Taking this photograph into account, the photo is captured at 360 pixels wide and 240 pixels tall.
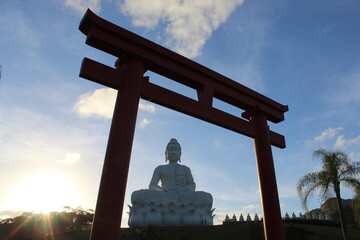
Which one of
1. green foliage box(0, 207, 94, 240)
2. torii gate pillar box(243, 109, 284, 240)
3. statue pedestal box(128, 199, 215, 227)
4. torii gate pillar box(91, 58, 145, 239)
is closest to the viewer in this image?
torii gate pillar box(91, 58, 145, 239)

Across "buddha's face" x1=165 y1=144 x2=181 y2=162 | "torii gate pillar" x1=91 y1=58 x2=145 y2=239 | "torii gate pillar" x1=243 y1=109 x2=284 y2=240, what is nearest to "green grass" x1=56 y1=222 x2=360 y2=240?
"buddha's face" x1=165 y1=144 x2=181 y2=162

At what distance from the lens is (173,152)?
15812 mm

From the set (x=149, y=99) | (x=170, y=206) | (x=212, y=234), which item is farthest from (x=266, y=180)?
(x=170, y=206)

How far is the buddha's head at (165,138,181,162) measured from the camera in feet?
51.7

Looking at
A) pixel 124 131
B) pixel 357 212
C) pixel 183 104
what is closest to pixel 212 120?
pixel 183 104

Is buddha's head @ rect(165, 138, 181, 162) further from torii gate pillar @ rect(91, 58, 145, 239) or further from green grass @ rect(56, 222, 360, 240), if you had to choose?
torii gate pillar @ rect(91, 58, 145, 239)

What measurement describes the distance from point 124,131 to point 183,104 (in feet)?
4.41

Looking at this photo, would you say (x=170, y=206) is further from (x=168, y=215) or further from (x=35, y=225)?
(x=35, y=225)

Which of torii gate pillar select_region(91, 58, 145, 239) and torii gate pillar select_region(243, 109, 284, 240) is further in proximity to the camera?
torii gate pillar select_region(243, 109, 284, 240)

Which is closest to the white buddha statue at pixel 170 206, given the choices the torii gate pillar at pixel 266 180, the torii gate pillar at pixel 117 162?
the torii gate pillar at pixel 266 180

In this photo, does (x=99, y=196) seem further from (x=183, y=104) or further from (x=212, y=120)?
(x=212, y=120)

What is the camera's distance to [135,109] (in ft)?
13.7

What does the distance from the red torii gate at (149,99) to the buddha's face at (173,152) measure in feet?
32.0

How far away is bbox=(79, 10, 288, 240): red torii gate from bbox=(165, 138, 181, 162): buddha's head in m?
9.75
